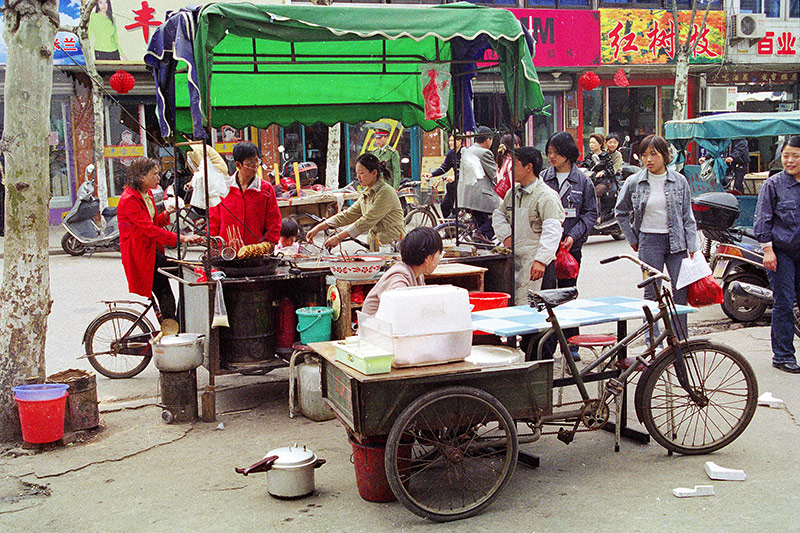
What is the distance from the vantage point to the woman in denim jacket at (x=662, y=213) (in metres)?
6.62

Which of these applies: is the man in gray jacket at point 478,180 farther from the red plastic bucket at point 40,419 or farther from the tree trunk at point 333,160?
the tree trunk at point 333,160

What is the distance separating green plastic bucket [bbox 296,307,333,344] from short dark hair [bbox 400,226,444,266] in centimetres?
152

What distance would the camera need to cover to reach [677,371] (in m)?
4.95

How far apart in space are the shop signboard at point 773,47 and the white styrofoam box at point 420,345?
2338 cm

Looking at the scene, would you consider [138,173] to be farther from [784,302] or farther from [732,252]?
[732,252]

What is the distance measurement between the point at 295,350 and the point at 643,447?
2.54m

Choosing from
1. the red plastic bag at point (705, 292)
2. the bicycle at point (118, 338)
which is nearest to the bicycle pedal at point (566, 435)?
the red plastic bag at point (705, 292)

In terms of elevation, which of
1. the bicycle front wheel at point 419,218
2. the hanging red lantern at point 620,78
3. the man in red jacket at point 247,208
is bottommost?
the bicycle front wheel at point 419,218

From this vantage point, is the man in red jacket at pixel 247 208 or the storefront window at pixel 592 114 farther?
the storefront window at pixel 592 114

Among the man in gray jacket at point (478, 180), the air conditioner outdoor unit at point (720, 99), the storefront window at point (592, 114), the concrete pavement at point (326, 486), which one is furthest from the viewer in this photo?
the air conditioner outdoor unit at point (720, 99)

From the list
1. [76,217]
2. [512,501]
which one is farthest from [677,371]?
[76,217]

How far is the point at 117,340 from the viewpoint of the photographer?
278 inches

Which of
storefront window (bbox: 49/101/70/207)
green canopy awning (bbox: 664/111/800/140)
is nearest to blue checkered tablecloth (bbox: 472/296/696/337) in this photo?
green canopy awning (bbox: 664/111/800/140)

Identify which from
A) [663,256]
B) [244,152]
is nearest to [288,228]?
[244,152]
